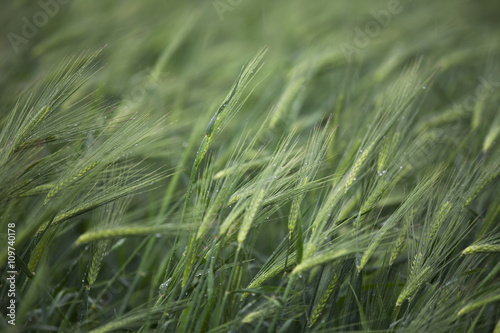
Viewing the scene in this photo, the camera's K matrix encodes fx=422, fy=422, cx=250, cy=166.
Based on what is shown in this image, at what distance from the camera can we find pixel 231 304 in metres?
0.74

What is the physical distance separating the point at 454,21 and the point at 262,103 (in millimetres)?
1683

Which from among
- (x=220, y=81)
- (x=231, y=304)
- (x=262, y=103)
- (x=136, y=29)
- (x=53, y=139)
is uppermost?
(x=136, y=29)

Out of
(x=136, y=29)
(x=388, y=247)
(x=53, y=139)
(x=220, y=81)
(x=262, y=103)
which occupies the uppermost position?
(x=136, y=29)

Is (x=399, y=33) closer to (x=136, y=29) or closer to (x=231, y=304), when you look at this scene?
(x=136, y=29)

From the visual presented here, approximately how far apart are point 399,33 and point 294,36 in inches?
23.0

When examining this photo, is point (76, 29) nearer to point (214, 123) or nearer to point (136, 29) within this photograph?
point (136, 29)

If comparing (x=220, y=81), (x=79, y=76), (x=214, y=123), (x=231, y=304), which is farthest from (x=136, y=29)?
(x=231, y=304)

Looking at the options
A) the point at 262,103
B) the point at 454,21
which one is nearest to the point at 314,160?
the point at 262,103

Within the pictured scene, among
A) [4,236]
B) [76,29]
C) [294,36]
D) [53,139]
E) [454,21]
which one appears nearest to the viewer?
[4,236]

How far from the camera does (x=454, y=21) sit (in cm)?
254

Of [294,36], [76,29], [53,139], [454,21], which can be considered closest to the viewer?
[53,139]

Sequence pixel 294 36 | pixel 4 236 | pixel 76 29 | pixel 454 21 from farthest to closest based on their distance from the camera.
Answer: pixel 454 21, pixel 294 36, pixel 76 29, pixel 4 236

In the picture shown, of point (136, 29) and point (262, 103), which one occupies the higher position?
point (136, 29)

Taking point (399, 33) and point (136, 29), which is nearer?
point (136, 29)
